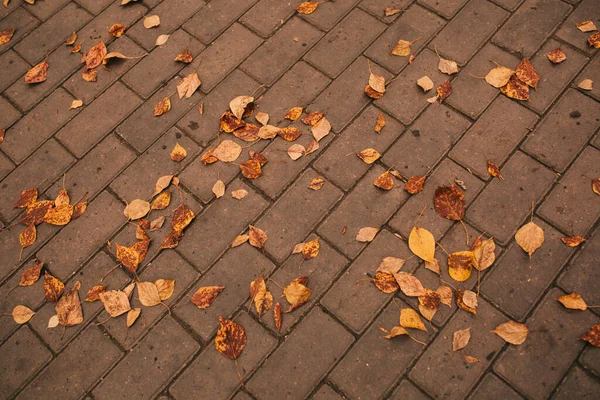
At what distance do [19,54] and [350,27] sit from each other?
205 cm

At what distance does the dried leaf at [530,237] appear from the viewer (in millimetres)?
2373

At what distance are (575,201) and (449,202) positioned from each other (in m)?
0.59

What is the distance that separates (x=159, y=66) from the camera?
3076 millimetres

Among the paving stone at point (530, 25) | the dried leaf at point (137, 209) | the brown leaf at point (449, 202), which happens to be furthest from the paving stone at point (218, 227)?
the paving stone at point (530, 25)

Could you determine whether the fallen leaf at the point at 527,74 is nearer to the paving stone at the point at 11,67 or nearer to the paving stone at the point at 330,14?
the paving stone at the point at 330,14

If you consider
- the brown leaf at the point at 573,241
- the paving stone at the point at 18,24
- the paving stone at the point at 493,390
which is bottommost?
the paving stone at the point at 493,390

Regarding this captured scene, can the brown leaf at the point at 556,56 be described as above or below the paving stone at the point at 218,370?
above

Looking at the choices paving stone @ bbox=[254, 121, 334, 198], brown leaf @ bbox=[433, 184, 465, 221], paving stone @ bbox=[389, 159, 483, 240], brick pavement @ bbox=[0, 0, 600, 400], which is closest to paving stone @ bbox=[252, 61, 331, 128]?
brick pavement @ bbox=[0, 0, 600, 400]

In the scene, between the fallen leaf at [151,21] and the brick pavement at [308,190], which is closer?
the brick pavement at [308,190]

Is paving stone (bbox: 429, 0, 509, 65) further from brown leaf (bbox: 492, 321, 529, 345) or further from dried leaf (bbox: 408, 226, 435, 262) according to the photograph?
brown leaf (bbox: 492, 321, 529, 345)

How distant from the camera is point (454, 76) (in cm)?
286

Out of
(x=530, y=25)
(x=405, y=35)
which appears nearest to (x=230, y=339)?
(x=405, y=35)

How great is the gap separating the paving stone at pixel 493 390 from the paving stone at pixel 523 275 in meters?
0.29

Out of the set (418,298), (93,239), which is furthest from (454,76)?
(93,239)
